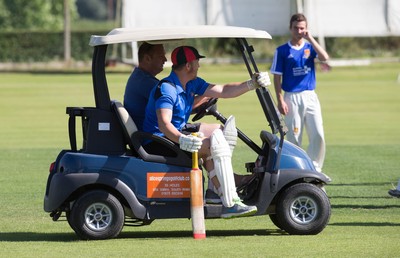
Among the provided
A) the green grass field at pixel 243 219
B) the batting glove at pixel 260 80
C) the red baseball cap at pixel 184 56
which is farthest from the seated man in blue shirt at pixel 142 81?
the green grass field at pixel 243 219

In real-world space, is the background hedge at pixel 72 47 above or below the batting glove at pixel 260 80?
below

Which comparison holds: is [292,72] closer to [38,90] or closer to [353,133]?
[353,133]

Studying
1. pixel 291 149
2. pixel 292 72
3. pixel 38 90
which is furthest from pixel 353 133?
pixel 38 90

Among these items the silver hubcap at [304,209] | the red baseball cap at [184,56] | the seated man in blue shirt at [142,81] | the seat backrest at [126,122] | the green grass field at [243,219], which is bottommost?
the green grass field at [243,219]

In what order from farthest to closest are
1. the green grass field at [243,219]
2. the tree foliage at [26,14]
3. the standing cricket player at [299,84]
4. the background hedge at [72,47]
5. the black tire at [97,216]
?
the tree foliage at [26,14], the background hedge at [72,47], the standing cricket player at [299,84], the black tire at [97,216], the green grass field at [243,219]

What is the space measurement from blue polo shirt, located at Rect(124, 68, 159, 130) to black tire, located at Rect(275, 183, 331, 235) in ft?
4.28

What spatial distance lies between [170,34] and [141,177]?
112cm

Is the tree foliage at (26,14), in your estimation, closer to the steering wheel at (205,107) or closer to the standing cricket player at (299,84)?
the standing cricket player at (299,84)

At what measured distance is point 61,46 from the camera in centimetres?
5456

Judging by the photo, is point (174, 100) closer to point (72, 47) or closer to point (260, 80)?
point (260, 80)

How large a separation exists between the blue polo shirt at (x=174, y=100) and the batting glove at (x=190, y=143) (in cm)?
34

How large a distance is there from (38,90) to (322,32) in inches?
548

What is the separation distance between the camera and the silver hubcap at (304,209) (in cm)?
921

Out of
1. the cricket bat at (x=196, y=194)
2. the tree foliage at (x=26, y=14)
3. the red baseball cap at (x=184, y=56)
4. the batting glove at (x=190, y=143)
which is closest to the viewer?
the batting glove at (x=190, y=143)
